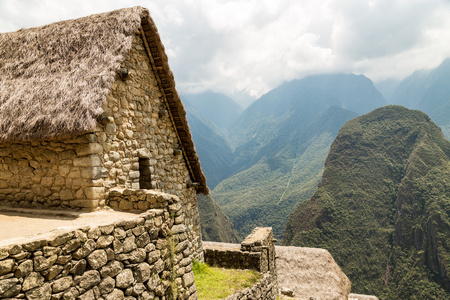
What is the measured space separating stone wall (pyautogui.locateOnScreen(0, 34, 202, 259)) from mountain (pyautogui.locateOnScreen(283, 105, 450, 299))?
53547 millimetres

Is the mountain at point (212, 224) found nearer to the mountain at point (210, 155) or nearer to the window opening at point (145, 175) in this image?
the window opening at point (145, 175)

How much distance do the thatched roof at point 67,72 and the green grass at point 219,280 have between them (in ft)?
12.2

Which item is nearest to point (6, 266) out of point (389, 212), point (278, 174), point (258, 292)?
point (258, 292)

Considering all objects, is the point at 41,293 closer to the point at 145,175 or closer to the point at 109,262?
the point at 109,262

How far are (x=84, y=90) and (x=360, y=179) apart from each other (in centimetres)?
8041

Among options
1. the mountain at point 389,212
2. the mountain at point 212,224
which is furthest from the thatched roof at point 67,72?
the mountain at point 212,224

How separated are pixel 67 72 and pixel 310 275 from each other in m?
12.0

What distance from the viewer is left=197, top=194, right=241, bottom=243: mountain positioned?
62.4 m

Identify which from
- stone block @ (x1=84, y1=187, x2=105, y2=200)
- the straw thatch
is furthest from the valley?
stone block @ (x1=84, y1=187, x2=105, y2=200)

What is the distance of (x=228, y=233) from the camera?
71125mm

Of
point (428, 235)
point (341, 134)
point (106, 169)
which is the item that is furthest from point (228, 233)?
point (106, 169)

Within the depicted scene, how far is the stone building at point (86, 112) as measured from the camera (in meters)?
4.74

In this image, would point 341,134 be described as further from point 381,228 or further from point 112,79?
point 112,79

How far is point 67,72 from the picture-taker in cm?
546
